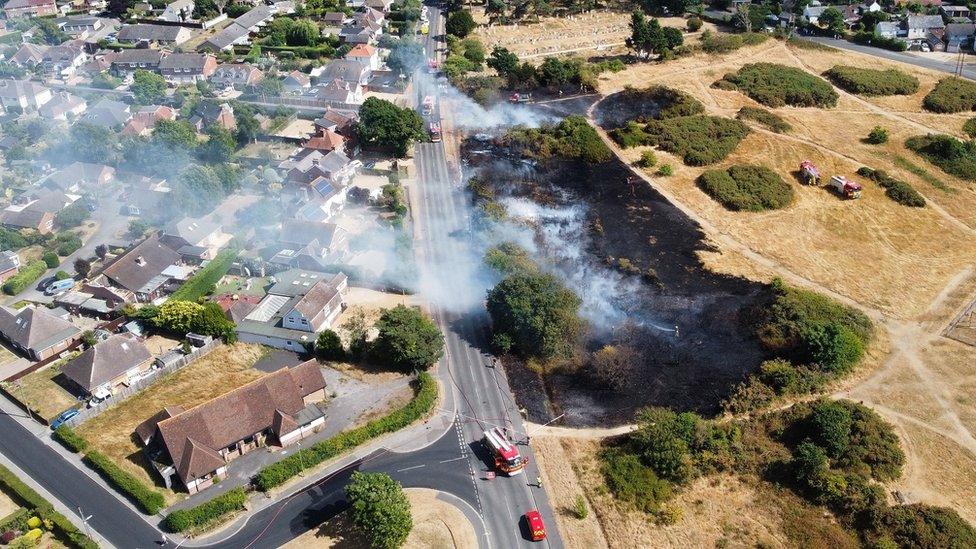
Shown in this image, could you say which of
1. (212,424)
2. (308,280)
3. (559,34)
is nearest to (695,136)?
(559,34)

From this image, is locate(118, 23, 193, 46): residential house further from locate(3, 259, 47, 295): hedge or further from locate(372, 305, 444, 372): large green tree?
locate(372, 305, 444, 372): large green tree

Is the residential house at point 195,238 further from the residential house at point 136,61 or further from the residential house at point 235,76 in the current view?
the residential house at point 136,61

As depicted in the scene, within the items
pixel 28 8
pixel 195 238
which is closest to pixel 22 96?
pixel 195 238

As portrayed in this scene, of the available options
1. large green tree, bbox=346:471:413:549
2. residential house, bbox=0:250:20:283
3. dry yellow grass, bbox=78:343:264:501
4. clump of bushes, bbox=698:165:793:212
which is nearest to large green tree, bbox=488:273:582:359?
large green tree, bbox=346:471:413:549

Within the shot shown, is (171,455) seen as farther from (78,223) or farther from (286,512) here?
(78,223)

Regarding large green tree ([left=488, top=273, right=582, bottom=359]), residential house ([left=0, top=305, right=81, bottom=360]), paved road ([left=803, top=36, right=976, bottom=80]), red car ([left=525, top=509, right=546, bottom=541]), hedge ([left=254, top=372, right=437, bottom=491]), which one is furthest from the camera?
paved road ([left=803, top=36, right=976, bottom=80])
